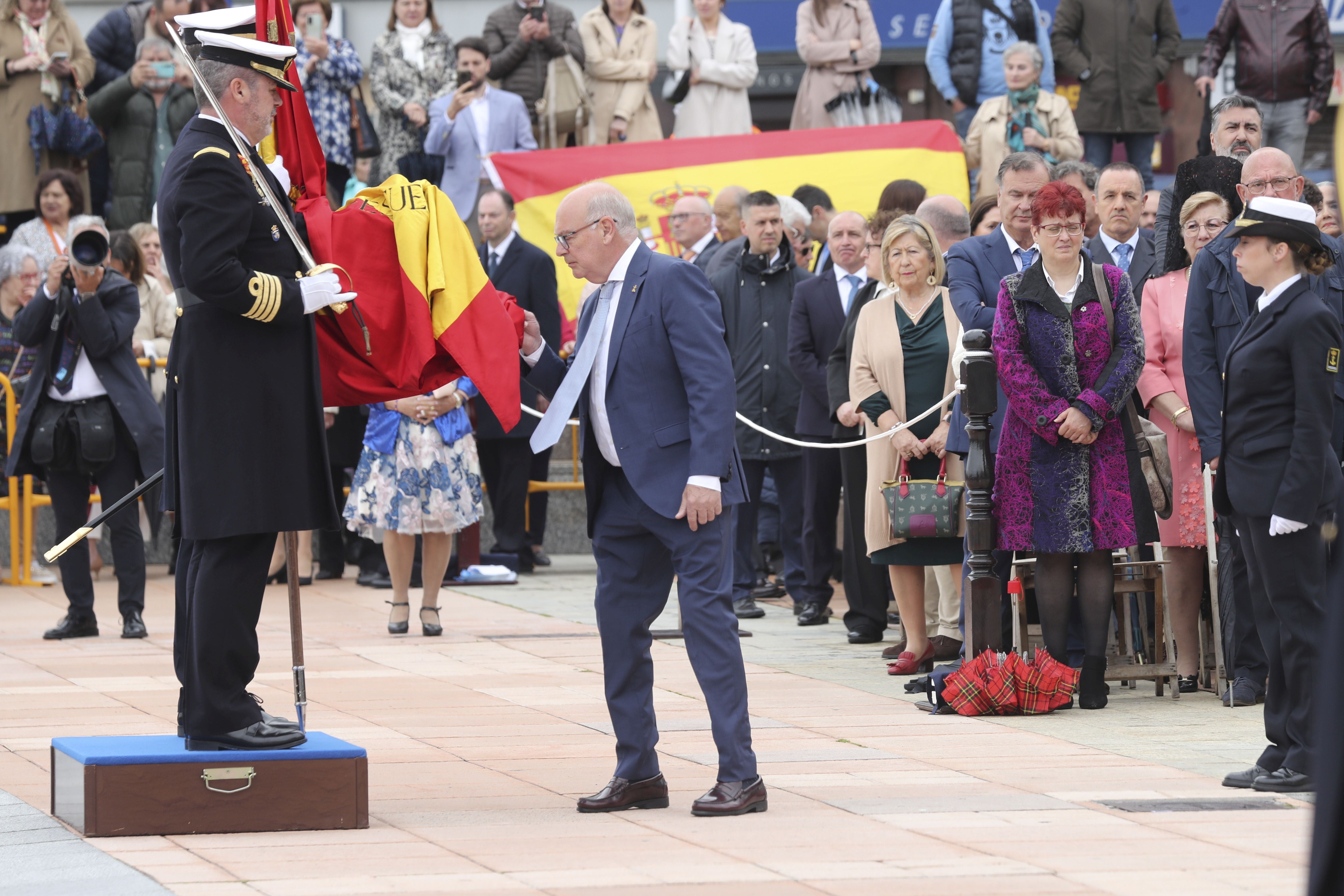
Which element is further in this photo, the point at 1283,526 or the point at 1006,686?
the point at 1006,686

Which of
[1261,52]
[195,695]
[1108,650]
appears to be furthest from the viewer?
[1261,52]

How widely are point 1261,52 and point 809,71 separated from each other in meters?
3.56

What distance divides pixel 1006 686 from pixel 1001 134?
6.42 m

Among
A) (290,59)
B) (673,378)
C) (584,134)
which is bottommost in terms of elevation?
(673,378)

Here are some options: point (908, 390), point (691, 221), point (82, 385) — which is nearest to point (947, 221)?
point (908, 390)

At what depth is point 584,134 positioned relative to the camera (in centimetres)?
1522

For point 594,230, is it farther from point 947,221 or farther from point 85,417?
point 85,417

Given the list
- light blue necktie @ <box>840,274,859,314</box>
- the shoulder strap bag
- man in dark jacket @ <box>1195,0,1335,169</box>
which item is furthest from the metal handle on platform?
man in dark jacket @ <box>1195,0,1335,169</box>

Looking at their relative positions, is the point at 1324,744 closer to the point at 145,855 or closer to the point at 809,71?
the point at 145,855

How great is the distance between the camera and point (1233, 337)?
7.62m

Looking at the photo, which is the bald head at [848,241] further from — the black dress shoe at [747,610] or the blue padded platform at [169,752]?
the blue padded platform at [169,752]

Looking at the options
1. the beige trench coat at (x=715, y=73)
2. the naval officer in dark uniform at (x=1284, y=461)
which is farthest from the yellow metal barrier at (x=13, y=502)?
the naval officer in dark uniform at (x=1284, y=461)

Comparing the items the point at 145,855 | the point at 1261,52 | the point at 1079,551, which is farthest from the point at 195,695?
the point at 1261,52

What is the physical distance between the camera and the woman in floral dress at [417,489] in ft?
33.1
